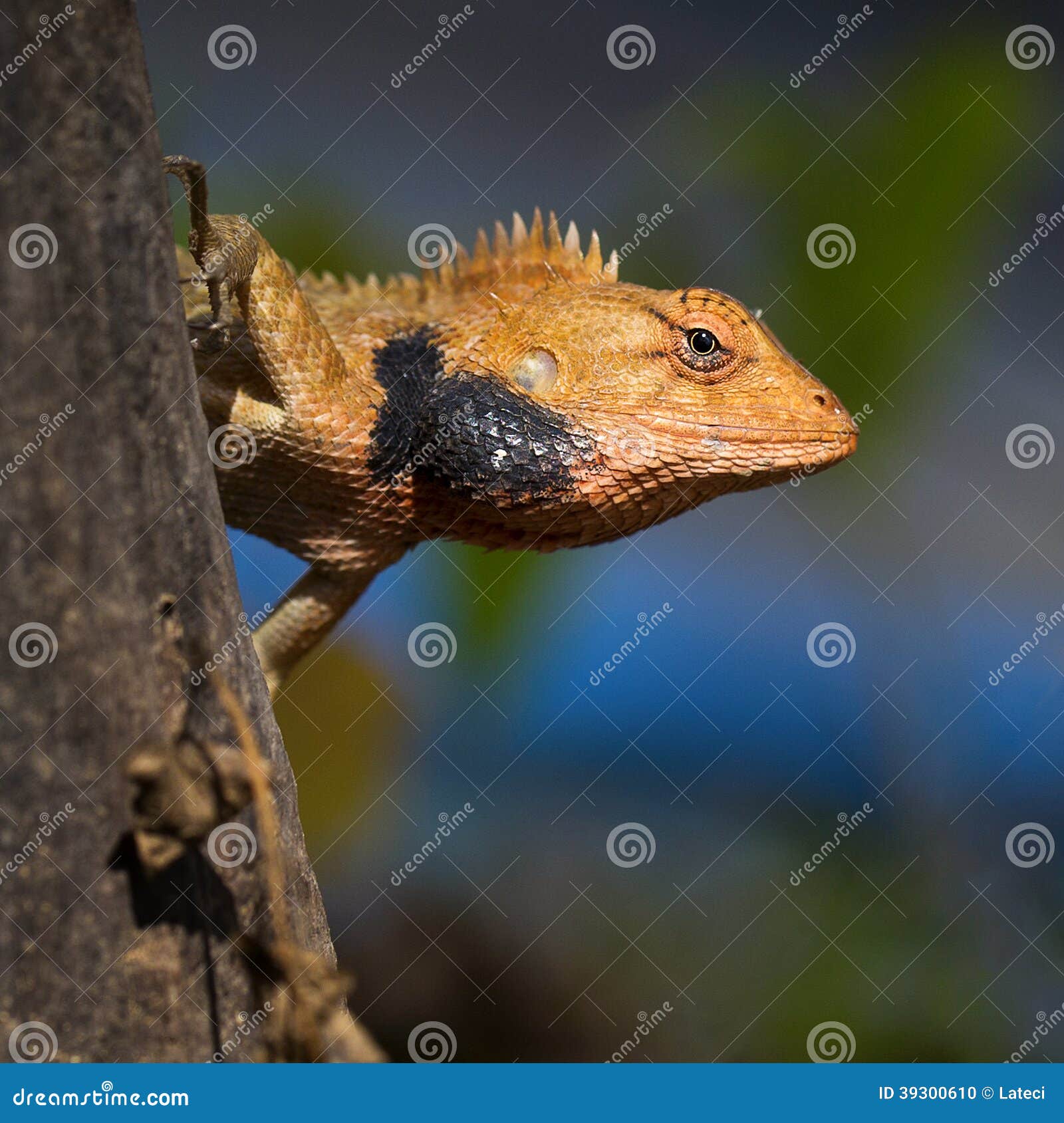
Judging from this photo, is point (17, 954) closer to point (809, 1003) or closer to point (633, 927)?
point (809, 1003)

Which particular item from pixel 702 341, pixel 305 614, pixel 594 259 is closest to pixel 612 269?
pixel 594 259

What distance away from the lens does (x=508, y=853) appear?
939cm

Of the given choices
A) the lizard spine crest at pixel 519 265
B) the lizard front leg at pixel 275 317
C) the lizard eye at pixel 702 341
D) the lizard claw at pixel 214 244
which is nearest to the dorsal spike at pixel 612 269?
the lizard spine crest at pixel 519 265

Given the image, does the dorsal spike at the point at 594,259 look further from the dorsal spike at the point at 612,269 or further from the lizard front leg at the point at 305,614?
the lizard front leg at the point at 305,614

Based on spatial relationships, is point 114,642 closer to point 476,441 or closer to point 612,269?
point 476,441

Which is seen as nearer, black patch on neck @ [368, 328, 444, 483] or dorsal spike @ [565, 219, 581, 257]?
black patch on neck @ [368, 328, 444, 483]

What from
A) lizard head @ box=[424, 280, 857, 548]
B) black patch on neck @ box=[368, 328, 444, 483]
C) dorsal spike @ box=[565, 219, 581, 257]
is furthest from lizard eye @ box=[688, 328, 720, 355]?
black patch on neck @ box=[368, 328, 444, 483]

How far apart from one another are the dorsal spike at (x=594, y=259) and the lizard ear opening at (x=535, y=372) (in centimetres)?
55

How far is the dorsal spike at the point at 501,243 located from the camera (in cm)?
407

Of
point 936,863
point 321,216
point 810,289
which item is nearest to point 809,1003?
point 936,863

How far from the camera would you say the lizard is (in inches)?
137

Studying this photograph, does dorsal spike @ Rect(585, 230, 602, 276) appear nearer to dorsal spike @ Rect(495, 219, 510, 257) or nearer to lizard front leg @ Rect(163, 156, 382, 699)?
dorsal spike @ Rect(495, 219, 510, 257)

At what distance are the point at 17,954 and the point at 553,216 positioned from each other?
115 inches

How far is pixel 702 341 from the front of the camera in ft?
11.9
